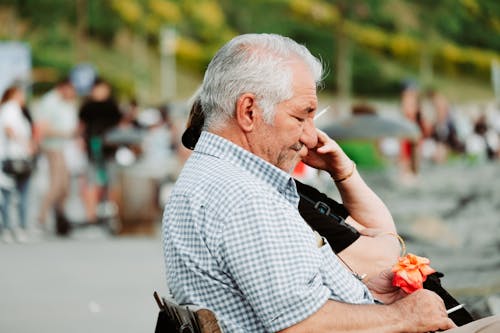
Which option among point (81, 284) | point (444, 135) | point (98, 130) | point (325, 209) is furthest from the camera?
point (444, 135)

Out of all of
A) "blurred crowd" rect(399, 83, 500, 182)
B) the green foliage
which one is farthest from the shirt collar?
the green foliage

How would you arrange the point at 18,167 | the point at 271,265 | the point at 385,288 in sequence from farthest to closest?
the point at 18,167 → the point at 385,288 → the point at 271,265

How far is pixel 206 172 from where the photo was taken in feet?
10.7

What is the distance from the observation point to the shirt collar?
3324 mm

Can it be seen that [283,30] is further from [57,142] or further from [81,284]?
[81,284]

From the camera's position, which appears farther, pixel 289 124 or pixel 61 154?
pixel 61 154

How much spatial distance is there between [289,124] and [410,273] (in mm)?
544

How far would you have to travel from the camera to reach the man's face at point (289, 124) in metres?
3.37

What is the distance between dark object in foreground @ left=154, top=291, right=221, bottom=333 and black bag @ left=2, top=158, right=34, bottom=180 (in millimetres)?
9030

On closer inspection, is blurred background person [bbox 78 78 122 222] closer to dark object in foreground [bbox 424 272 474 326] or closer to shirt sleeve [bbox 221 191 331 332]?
dark object in foreground [bbox 424 272 474 326]

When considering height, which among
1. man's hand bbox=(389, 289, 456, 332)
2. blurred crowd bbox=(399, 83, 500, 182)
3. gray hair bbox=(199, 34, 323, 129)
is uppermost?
gray hair bbox=(199, 34, 323, 129)

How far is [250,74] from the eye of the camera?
10.9 feet

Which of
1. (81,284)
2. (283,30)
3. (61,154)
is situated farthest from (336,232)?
(283,30)

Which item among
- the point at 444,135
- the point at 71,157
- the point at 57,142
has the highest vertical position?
the point at 57,142
